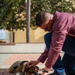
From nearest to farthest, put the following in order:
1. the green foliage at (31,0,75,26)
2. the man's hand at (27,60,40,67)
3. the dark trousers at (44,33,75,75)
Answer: the dark trousers at (44,33,75,75) → the man's hand at (27,60,40,67) → the green foliage at (31,0,75,26)

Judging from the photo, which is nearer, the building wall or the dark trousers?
the dark trousers

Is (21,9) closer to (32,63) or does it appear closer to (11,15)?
(11,15)

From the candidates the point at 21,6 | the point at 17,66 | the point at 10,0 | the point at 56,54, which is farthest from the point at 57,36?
the point at 21,6

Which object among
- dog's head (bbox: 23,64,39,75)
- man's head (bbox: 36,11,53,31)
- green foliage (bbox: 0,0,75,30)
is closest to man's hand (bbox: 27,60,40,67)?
dog's head (bbox: 23,64,39,75)

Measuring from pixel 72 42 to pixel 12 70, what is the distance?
1.44 m

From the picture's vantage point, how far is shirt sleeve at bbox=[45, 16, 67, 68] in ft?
12.1

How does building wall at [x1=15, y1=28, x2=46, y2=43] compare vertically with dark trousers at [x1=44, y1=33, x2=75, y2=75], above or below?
below

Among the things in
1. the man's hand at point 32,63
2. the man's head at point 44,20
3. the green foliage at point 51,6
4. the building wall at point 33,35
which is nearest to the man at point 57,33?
the man's head at point 44,20

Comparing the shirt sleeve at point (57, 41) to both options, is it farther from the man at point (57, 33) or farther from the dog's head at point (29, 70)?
the dog's head at point (29, 70)

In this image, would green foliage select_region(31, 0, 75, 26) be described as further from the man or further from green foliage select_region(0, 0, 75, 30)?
the man

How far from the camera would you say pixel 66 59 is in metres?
4.64

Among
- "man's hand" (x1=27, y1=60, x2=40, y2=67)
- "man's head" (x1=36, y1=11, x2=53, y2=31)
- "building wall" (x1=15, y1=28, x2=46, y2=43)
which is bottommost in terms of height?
"building wall" (x1=15, y1=28, x2=46, y2=43)

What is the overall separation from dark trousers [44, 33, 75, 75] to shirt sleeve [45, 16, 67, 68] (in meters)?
0.30

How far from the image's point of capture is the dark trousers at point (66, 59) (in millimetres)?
4051
